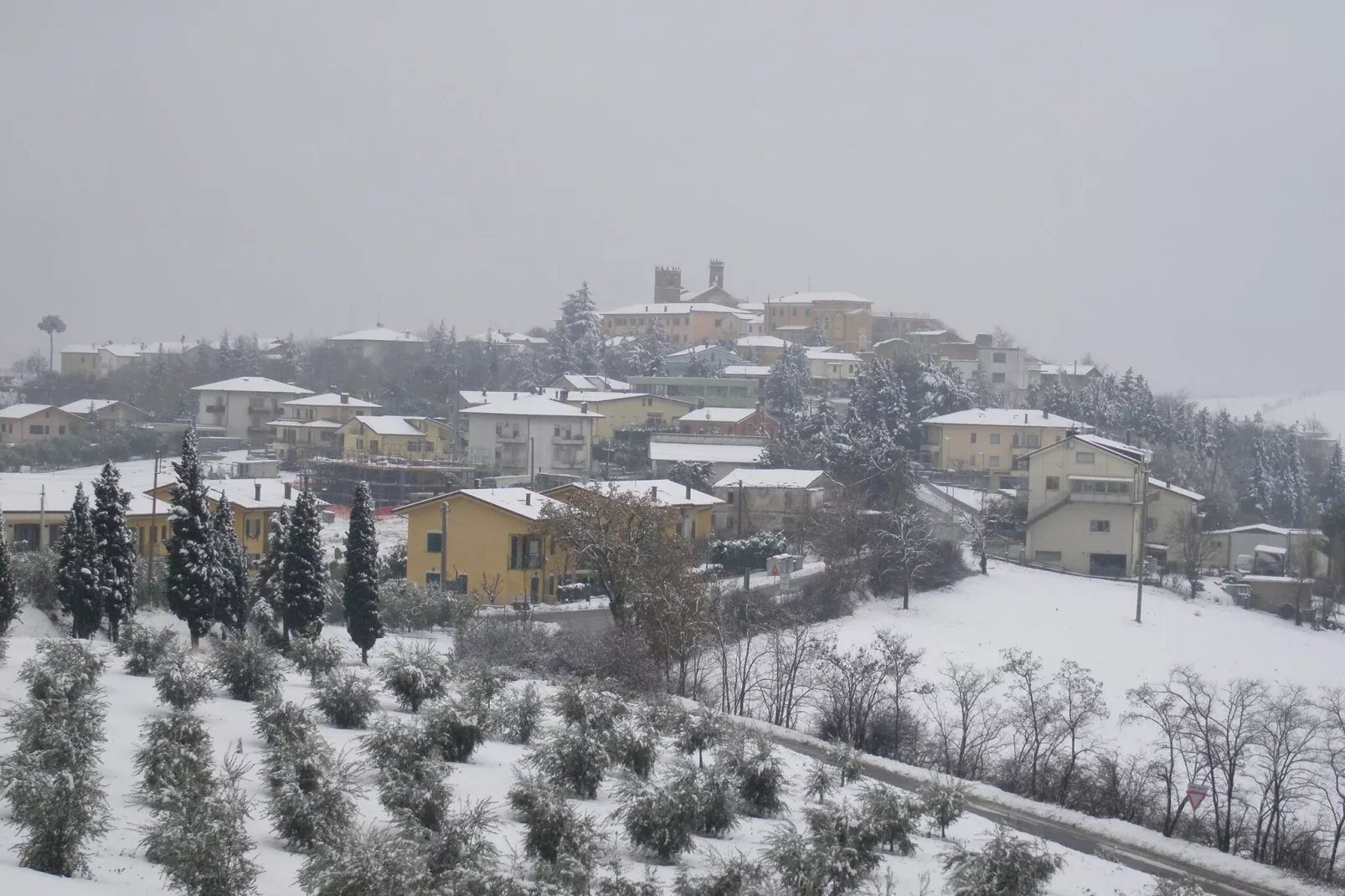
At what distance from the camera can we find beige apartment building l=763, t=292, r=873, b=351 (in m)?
92.2

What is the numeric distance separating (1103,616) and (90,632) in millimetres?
25599

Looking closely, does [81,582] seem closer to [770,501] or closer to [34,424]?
[770,501]

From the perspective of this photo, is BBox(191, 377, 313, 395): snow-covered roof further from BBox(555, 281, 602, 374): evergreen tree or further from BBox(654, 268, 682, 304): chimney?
BBox(654, 268, 682, 304): chimney

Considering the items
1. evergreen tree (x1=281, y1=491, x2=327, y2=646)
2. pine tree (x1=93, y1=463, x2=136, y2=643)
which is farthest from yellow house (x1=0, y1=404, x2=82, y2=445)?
evergreen tree (x1=281, y1=491, x2=327, y2=646)

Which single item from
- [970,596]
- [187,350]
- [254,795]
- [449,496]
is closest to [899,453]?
[970,596]

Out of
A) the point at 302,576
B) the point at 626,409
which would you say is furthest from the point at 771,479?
the point at 302,576

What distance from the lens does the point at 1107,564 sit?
43500mm

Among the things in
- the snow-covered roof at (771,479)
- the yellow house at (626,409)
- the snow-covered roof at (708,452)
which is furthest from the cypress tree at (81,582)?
the yellow house at (626,409)

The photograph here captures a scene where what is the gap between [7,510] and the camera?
31938 mm

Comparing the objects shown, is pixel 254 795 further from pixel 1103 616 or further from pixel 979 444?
pixel 979 444

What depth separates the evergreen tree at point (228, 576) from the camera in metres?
24.5

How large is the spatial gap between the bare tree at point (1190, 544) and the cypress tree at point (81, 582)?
32.6 metres

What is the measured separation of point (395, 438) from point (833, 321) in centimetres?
4381

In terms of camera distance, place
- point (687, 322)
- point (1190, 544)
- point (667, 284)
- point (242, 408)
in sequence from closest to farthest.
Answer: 1. point (1190, 544)
2. point (242, 408)
3. point (687, 322)
4. point (667, 284)
